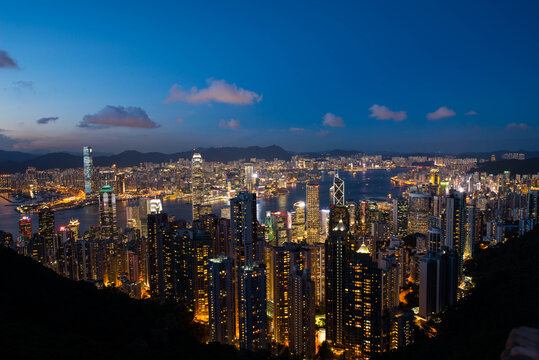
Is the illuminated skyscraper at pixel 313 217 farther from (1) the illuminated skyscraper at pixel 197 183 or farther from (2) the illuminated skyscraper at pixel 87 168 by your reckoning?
(2) the illuminated skyscraper at pixel 87 168

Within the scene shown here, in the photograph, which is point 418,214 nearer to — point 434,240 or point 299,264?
point 434,240

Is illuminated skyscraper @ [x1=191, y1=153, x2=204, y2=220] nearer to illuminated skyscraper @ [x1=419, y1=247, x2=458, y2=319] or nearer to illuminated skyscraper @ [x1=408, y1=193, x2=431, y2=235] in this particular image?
illuminated skyscraper @ [x1=408, y1=193, x2=431, y2=235]

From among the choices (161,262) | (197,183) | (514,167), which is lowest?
(161,262)

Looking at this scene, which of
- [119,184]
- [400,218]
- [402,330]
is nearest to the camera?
[402,330]


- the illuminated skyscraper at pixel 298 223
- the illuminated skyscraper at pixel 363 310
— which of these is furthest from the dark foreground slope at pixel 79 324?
the illuminated skyscraper at pixel 298 223

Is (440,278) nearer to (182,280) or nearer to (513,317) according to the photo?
(513,317)

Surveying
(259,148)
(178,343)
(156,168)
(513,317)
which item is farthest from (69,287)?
(259,148)

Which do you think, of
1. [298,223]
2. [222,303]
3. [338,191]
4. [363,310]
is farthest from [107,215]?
[363,310]

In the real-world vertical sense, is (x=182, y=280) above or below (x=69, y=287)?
below
